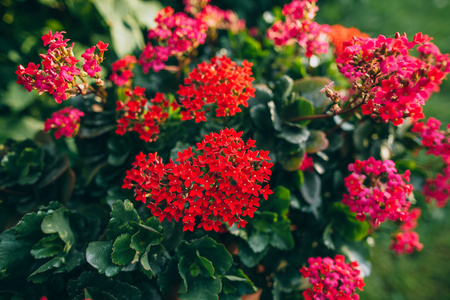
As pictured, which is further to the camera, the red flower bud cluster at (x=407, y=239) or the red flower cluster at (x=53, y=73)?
the red flower bud cluster at (x=407, y=239)

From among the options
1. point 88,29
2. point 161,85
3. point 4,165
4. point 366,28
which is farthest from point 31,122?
point 366,28

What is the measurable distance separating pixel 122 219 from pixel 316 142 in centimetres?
102

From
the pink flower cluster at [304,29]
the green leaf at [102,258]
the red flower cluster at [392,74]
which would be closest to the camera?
the red flower cluster at [392,74]

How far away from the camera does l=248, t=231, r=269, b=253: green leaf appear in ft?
4.49

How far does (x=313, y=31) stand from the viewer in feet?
5.19

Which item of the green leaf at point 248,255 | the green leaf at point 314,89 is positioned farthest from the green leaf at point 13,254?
the green leaf at point 314,89

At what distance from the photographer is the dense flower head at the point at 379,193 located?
1227 millimetres

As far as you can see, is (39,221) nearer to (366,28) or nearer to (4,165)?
(4,165)

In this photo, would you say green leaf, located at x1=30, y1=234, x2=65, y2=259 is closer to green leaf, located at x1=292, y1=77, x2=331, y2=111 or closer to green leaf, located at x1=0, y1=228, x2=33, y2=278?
green leaf, located at x1=0, y1=228, x2=33, y2=278

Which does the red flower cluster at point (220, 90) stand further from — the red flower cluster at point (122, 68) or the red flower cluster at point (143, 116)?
the red flower cluster at point (122, 68)

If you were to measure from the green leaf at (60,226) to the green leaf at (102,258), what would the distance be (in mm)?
153

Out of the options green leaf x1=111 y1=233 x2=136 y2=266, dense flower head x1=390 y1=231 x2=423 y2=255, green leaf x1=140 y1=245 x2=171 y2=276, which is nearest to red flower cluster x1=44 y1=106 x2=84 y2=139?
green leaf x1=111 y1=233 x2=136 y2=266

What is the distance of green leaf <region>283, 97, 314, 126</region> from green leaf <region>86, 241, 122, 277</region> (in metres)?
1.07

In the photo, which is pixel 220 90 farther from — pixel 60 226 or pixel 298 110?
pixel 60 226
